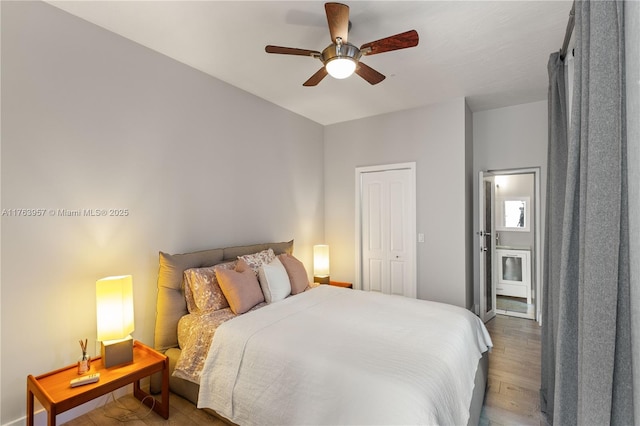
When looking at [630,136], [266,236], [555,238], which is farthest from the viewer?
[266,236]

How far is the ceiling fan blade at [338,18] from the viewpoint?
69.6 inches

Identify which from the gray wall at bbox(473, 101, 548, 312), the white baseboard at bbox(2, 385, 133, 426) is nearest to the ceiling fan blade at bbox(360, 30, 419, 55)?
the gray wall at bbox(473, 101, 548, 312)

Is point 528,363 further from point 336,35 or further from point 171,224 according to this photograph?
point 171,224

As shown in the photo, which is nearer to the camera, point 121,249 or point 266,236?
point 121,249

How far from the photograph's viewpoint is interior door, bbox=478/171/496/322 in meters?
4.15

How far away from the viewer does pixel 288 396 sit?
5.67 ft

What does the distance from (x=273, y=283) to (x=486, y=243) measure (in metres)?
3.16

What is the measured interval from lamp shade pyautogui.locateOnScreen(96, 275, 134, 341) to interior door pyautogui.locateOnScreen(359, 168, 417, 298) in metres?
3.15

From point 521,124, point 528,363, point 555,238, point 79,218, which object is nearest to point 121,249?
point 79,218

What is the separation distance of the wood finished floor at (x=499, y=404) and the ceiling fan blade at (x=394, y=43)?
105 inches

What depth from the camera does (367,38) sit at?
248 centimetres

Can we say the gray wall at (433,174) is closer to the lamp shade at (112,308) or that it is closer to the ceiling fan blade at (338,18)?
the ceiling fan blade at (338,18)

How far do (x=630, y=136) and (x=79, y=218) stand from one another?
3022mm

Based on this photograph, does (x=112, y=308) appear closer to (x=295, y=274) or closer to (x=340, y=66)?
(x=295, y=274)
